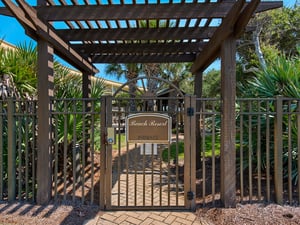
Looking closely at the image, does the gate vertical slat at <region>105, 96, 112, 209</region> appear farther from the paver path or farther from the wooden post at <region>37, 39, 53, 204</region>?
the wooden post at <region>37, 39, 53, 204</region>

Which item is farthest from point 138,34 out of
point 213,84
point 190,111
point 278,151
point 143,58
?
point 213,84

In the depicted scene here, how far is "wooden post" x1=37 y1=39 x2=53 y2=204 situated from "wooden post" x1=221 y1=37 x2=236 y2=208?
2573 mm

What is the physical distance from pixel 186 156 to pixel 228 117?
2.72ft

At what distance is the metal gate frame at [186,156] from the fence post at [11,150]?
140cm

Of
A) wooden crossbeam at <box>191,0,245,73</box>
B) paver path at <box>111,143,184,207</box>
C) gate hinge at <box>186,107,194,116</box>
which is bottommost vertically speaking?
paver path at <box>111,143,184,207</box>

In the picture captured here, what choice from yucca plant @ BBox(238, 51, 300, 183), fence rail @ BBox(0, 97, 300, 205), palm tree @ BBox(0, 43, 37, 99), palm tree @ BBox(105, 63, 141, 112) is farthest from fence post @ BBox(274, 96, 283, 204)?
palm tree @ BBox(105, 63, 141, 112)

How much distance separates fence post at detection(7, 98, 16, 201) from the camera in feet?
10.7

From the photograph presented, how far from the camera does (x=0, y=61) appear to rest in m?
3.80

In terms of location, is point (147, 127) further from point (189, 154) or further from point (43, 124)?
point (43, 124)

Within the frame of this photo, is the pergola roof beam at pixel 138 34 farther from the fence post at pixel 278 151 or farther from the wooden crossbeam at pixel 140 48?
the fence post at pixel 278 151

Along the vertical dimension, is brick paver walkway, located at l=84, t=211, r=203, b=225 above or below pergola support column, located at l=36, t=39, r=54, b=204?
below

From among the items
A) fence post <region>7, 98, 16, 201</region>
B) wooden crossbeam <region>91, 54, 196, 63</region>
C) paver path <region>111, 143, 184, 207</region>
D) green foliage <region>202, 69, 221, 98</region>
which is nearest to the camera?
paver path <region>111, 143, 184, 207</region>

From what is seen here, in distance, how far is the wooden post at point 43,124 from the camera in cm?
311

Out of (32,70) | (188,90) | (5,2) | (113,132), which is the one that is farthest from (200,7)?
(188,90)
